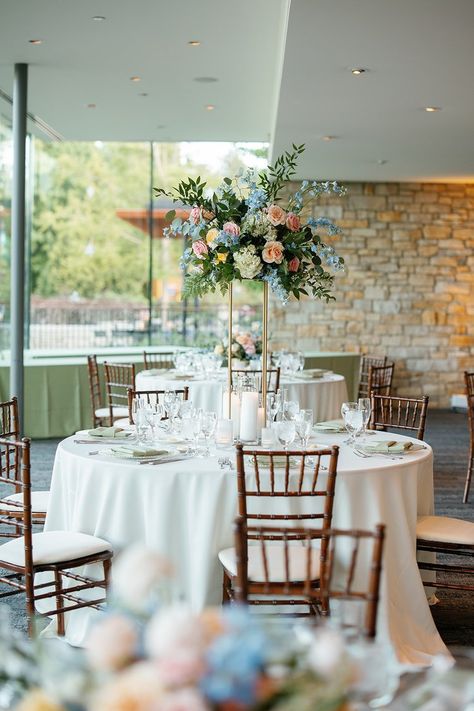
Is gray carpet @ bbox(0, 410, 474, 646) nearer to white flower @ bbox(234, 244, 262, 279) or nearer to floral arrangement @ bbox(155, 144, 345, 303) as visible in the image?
floral arrangement @ bbox(155, 144, 345, 303)

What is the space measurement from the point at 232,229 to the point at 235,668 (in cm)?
351

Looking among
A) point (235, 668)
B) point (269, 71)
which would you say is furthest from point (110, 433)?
point (269, 71)

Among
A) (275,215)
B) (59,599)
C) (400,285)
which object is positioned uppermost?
(275,215)

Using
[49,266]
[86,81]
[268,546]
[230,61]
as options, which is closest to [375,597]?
[268,546]

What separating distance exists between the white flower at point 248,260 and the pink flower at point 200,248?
17 centimetres

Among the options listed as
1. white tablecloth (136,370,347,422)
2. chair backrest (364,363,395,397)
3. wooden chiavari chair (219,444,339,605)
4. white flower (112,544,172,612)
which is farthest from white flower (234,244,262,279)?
white flower (112,544,172,612)

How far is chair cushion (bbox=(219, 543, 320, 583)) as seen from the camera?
3590 millimetres

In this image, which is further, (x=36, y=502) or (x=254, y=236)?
(x=36, y=502)

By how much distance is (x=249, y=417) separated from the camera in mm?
4641

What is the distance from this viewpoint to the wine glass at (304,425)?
4391 millimetres

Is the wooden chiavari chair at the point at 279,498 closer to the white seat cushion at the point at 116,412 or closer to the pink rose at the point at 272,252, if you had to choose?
the pink rose at the point at 272,252

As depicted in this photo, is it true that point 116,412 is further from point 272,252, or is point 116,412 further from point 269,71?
point 272,252

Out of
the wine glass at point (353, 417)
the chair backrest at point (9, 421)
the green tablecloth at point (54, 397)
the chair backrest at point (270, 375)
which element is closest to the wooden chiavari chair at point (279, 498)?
the wine glass at point (353, 417)

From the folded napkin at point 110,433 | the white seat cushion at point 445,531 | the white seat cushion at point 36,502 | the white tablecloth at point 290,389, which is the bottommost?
the white seat cushion at point 36,502
